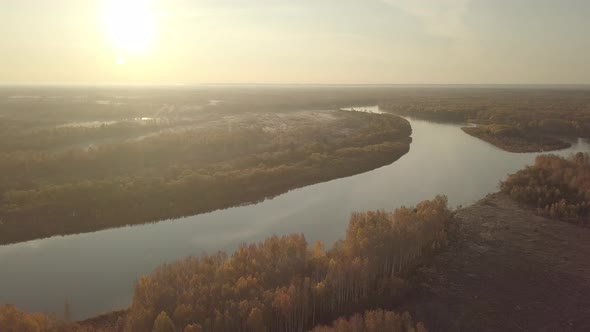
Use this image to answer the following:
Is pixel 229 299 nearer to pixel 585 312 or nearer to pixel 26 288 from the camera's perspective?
pixel 26 288

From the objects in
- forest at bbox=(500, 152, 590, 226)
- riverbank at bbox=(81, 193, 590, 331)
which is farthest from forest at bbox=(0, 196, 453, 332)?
forest at bbox=(500, 152, 590, 226)

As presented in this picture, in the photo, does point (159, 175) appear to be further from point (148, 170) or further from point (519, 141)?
point (519, 141)

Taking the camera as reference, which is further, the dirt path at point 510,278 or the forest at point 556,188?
the forest at point 556,188

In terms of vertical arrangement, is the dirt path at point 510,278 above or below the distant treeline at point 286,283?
below

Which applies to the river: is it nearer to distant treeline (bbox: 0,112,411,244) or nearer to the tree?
distant treeline (bbox: 0,112,411,244)

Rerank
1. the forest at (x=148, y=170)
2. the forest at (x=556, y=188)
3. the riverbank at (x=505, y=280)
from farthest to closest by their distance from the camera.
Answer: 1. the forest at (x=148, y=170)
2. the forest at (x=556, y=188)
3. the riverbank at (x=505, y=280)

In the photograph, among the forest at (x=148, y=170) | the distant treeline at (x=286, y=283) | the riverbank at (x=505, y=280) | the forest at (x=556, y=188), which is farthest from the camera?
the forest at (x=148, y=170)

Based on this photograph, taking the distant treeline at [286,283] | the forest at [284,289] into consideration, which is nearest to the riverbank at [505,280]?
the forest at [284,289]

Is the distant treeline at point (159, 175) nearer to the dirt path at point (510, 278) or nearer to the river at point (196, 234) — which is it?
the river at point (196, 234)
